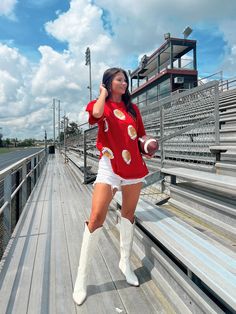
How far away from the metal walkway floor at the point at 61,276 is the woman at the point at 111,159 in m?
0.12

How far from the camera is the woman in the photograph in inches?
88.4

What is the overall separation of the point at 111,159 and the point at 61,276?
1127 millimetres

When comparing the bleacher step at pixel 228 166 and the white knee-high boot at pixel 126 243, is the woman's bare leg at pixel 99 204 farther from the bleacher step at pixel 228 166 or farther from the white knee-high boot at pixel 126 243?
the bleacher step at pixel 228 166

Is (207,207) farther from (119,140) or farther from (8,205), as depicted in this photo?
(8,205)

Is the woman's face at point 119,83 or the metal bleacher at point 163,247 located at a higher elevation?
the woman's face at point 119,83

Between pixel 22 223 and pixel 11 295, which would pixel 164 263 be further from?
pixel 22 223

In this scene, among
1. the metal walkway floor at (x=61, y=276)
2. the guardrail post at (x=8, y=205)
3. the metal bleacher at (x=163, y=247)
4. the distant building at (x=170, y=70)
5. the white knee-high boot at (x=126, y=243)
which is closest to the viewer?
the metal bleacher at (x=163, y=247)

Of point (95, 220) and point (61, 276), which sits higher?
point (95, 220)

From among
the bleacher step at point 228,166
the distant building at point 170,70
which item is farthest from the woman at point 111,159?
the distant building at point 170,70

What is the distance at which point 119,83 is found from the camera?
234cm

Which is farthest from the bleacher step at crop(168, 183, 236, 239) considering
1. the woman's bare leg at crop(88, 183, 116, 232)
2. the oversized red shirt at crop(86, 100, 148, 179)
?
the woman's bare leg at crop(88, 183, 116, 232)

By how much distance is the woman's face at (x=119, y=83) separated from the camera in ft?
7.67

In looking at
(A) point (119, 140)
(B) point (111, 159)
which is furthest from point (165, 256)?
(A) point (119, 140)

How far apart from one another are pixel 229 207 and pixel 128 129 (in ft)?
3.84
